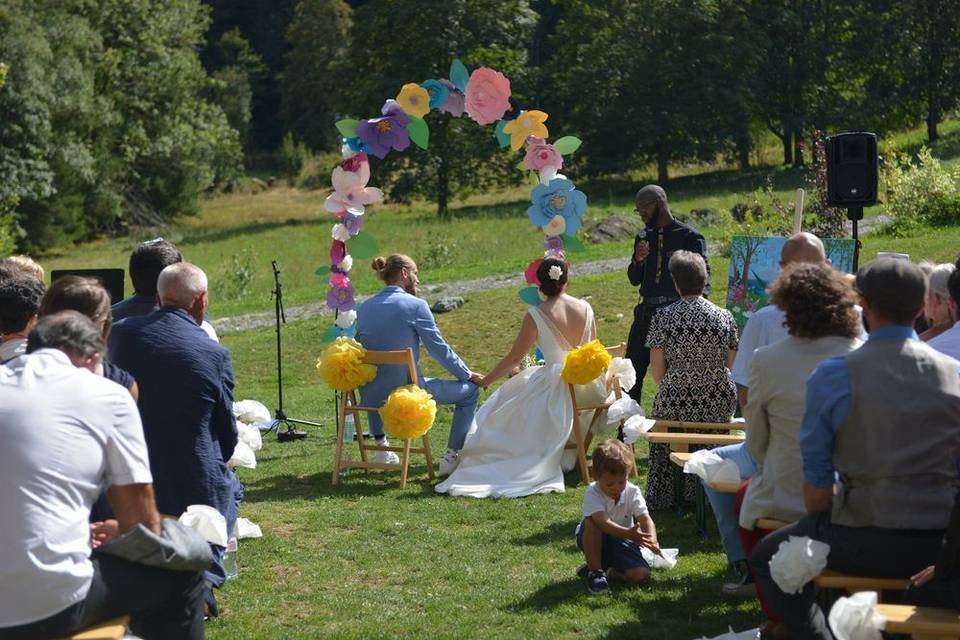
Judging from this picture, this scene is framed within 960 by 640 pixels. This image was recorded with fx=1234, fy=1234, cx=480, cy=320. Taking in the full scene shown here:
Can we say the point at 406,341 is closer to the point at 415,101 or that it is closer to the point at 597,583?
the point at 415,101

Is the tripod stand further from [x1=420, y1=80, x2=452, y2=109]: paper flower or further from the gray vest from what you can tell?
the gray vest

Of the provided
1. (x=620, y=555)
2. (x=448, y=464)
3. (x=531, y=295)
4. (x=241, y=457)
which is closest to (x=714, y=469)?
(x=620, y=555)

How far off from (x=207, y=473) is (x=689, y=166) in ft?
140

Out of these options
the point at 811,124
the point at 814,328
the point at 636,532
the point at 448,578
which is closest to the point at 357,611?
the point at 448,578

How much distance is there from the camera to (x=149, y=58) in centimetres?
4412

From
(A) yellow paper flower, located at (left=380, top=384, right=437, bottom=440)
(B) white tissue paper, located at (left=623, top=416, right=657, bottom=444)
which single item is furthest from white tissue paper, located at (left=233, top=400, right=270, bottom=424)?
(B) white tissue paper, located at (left=623, top=416, right=657, bottom=444)

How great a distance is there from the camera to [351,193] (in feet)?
32.6

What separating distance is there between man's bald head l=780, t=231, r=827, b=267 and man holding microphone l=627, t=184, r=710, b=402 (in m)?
3.16

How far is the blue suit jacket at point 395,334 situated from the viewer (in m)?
8.99

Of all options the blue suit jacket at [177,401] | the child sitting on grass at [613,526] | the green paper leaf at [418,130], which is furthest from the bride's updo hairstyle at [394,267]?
the blue suit jacket at [177,401]

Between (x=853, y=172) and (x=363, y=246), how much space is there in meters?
3.78

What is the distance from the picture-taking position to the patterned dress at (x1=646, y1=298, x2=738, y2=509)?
23.4 ft

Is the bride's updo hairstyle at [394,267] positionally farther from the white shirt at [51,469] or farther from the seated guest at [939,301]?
the white shirt at [51,469]

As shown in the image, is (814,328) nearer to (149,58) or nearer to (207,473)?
(207,473)
